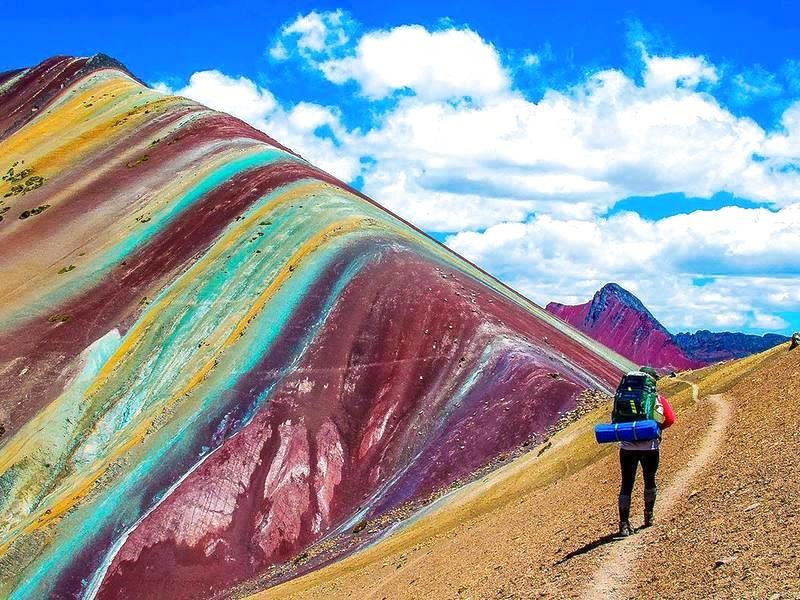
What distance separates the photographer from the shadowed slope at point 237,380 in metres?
38.6

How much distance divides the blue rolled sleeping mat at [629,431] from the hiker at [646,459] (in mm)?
200

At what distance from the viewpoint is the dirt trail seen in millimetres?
13992

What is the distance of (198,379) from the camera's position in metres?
46.6

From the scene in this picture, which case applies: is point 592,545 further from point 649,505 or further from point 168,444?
point 168,444

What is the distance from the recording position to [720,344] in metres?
138

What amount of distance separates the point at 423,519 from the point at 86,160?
62498 mm

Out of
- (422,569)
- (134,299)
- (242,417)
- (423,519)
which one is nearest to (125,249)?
(134,299)

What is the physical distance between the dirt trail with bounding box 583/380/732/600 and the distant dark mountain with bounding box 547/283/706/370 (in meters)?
91.1

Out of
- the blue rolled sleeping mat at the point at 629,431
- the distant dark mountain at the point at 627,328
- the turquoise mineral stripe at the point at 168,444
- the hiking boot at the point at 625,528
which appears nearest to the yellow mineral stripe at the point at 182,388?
the turquoise mineral stripe at the point at 168,444

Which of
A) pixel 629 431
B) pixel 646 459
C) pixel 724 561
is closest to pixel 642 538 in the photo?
pixel 646 459

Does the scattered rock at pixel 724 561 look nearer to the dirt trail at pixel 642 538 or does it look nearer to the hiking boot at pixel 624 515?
the dirt trail at pixel 642 538

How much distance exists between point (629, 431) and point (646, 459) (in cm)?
62

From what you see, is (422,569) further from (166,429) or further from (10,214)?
(10,214)

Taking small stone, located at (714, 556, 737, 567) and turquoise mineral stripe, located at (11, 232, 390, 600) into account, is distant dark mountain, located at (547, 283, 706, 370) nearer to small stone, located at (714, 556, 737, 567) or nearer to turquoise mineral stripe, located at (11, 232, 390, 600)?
turquoise mineral stripe, located at (11, 232, 390, 600)
